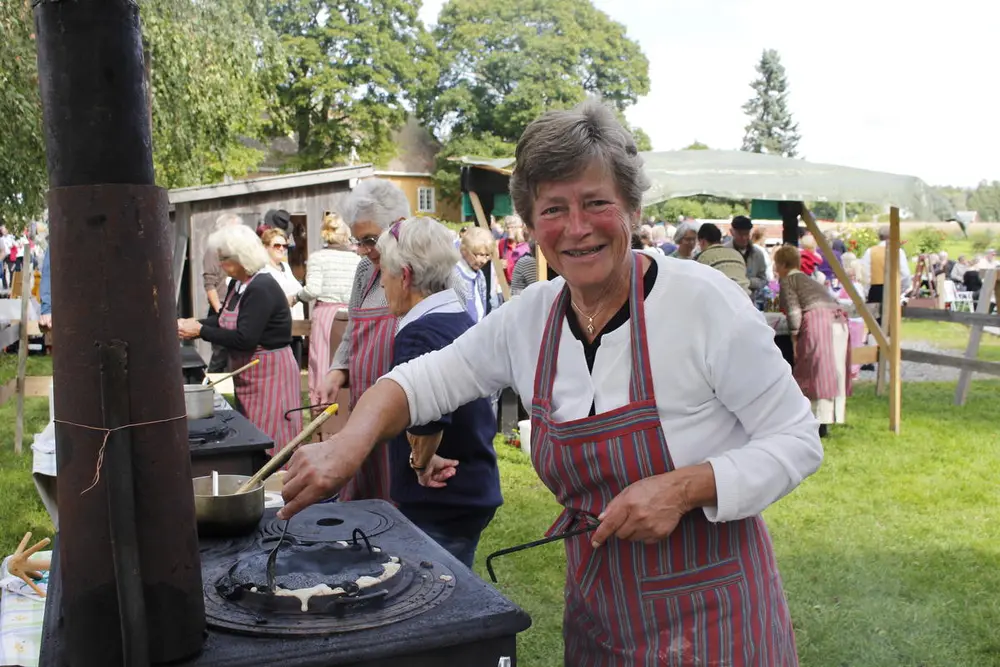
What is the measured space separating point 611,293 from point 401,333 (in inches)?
44.0

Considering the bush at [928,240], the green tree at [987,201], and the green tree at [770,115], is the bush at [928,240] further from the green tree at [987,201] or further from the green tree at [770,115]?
the green tree at [770,115]

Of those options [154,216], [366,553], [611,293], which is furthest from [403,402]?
A: [154,216]

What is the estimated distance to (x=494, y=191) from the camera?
25.2ft

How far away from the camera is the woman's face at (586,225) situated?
1717 millimetres

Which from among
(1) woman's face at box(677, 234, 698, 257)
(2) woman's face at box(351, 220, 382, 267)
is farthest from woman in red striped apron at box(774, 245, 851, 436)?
(2) woman's face at box(351, 220, 382, 267)

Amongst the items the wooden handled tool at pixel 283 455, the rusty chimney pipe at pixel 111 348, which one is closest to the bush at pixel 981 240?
the wooden handled tool at pixel 283 455

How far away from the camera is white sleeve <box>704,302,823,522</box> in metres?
1.60

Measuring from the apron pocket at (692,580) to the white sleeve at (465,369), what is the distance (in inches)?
21.6

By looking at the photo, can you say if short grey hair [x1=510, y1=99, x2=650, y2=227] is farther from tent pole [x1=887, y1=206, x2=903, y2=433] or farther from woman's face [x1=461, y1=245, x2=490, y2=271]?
tent pole [x1=887, y1=206, x2=903, y2=433]

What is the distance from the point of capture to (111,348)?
1316mm

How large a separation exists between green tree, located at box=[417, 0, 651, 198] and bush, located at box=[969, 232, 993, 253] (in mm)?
15779

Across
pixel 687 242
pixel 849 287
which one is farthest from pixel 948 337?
pixel 849 287

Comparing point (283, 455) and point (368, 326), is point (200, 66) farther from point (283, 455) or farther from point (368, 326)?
point (283, 455)

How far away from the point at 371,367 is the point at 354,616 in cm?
157
